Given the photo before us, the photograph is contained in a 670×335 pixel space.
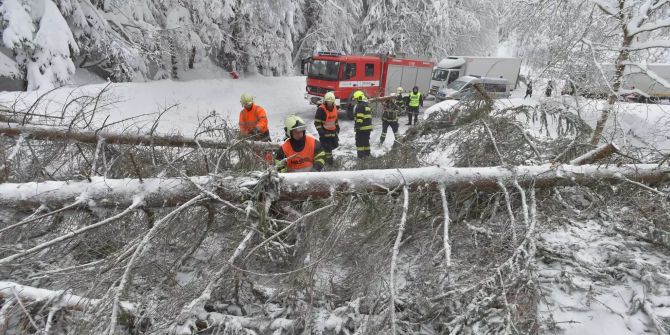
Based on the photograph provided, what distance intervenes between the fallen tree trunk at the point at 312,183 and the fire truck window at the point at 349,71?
10.5 meters

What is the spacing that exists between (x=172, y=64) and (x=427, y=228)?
13223 mm

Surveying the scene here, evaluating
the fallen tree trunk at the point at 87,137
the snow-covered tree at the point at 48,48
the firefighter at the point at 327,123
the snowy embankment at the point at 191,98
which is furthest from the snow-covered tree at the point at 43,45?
the firefighter at the point at 327,123

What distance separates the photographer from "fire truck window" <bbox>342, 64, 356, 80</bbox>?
42.2 feet

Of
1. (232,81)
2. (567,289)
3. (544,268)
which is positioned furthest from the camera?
(232,81)

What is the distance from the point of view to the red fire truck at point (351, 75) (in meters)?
12.8

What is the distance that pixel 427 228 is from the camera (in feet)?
10.0

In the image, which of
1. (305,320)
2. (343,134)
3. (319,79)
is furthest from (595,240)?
(319,79)

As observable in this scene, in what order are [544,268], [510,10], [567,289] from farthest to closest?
[510,10], [544,268], [567,289]

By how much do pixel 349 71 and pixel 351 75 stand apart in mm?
206

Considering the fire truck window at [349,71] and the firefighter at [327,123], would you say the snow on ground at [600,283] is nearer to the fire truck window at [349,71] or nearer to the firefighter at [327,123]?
the firefighter at [327,123]

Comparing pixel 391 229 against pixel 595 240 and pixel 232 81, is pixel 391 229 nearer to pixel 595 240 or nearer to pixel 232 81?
pixel 595 240

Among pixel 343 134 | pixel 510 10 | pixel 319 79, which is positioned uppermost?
pixel 510 10

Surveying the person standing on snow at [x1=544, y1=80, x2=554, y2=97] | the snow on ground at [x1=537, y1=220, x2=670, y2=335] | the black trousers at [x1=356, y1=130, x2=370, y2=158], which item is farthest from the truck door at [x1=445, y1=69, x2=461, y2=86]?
the snow on ground at [x1=537, y1=220, x2=670, y2=335]

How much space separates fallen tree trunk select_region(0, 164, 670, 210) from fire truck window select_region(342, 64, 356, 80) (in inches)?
415
